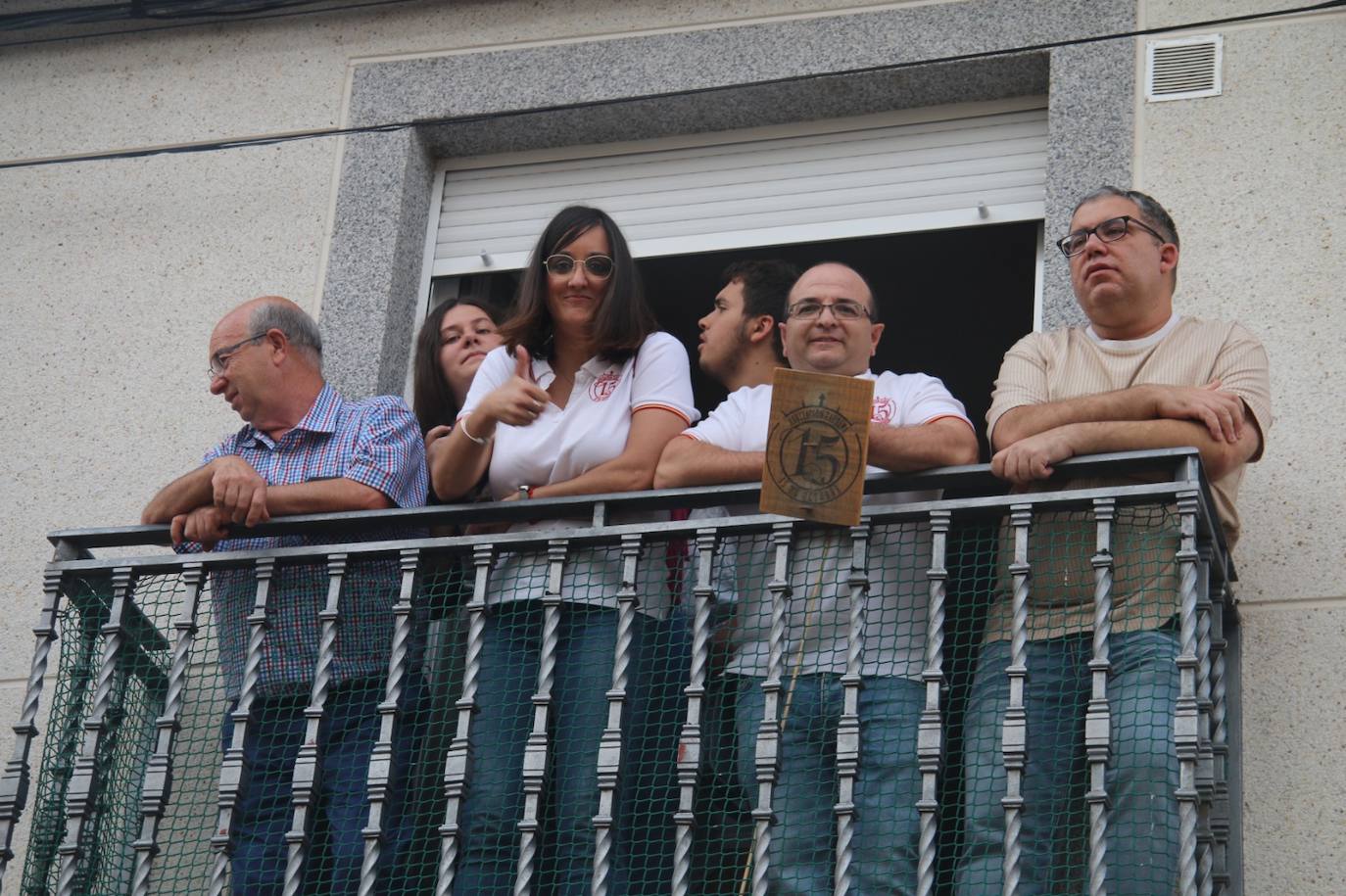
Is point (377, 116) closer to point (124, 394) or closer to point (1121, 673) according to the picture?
point (124, 394)

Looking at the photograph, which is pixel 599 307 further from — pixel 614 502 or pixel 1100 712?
pixel 1100 712

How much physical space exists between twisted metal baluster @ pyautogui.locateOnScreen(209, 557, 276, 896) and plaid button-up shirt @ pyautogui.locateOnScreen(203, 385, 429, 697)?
0.11 ft

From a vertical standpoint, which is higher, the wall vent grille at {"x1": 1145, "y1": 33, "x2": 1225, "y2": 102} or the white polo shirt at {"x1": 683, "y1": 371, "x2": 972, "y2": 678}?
the wall vent grille at {"x1": 1145, "y1": 33, "x2": 1225, "y2": 102}

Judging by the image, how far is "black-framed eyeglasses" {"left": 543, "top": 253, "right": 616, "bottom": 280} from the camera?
5.61 meters

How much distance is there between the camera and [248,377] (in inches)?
228

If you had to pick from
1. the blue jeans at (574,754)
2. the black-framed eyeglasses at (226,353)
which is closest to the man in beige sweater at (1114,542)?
the blue jeans at (574,754)

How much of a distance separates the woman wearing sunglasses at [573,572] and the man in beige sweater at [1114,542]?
772mm

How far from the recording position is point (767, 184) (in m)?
6.98

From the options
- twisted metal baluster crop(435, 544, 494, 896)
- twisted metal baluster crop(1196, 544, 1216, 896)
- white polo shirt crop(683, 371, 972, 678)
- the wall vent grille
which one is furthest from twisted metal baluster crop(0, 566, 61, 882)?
the wall vent grille

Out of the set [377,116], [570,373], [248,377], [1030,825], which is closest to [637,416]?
[570,373]

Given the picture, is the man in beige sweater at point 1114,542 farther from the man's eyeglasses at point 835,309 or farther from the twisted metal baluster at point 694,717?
the twisted metal baluster at point 694,717

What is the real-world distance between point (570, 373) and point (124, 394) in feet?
6.55

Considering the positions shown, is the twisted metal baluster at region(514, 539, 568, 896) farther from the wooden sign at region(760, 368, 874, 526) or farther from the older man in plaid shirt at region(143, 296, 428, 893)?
the wooden sign at region(760, 368, 874, 526)

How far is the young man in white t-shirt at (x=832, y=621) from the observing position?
4.77 meters
